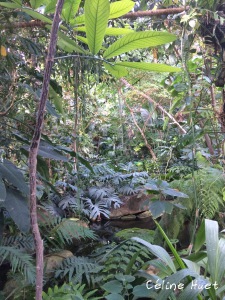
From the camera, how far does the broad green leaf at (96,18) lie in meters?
0.53

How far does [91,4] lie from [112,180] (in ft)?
13.9

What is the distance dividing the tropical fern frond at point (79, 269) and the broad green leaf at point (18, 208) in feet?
3.43

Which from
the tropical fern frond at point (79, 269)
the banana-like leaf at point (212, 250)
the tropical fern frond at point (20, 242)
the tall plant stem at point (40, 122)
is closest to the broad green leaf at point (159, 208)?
the banana-like leaf at point (212, 250)

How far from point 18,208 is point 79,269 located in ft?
3.84

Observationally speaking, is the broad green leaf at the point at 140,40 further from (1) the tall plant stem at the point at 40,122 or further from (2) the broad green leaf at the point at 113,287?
(2) the broad green leaf at the point at 113,287

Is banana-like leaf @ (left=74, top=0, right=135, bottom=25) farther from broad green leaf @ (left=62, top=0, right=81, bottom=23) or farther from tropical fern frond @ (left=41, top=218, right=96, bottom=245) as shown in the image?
tropical fern frond @ (left=41, top=218, right=96, bottom=245)

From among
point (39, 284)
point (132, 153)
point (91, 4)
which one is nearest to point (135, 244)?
point (39, 284)

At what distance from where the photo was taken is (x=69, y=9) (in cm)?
65

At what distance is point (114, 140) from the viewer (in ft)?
20.3

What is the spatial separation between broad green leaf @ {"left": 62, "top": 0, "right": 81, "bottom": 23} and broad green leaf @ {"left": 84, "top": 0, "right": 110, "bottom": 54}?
0.39ft

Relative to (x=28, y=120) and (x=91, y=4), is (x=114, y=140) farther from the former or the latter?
(x=91, y=4)

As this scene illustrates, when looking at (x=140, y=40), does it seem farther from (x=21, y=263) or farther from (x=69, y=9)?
(x=21, y=263)

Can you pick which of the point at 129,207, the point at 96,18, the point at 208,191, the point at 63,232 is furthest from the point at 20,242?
the point at 129,207

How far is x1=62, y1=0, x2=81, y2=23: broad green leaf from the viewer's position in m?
0.64
